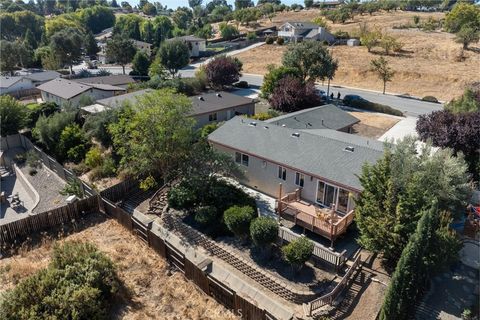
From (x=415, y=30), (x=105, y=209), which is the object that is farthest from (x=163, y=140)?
(x=415, y=30)

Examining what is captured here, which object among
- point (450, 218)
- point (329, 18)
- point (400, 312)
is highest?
point (329, 18)

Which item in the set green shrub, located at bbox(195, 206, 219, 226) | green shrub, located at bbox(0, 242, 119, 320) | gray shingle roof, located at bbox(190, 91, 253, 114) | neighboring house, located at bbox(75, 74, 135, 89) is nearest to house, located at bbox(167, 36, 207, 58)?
neighboring house, located at bbox(75, 74, 135, 89)

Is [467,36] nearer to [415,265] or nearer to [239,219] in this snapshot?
[239,219]

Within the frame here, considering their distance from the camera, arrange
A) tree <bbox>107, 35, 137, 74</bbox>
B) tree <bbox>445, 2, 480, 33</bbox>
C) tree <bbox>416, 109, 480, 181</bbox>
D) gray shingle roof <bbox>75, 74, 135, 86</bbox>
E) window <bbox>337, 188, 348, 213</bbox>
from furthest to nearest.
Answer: tree <bbox>445, 2, 480, 33</bbox> → tree <bbox>107, 35, 137, 74</bbox> → gray shingle roof <bbox>75, 74, 135, 86</bbox> → tree <bbox>416, 109, 480, 181</bbox> → window <bbox>337, 188, 348, 213</bbox>

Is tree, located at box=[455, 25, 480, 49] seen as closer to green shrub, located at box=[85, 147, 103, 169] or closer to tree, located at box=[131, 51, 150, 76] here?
tree, located at box=[131, 51, 150, 76]

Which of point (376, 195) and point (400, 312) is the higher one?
point (376, 195)

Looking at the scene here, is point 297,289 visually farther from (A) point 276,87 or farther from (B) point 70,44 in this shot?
→ (B) point 70,44
